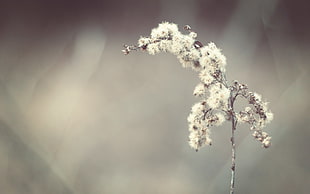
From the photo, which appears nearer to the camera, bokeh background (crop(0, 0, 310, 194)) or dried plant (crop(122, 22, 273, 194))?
dried plant (crop(122, 22, 273, 194))

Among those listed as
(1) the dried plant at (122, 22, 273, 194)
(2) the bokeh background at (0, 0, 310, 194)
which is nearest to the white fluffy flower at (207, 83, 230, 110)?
(1) the dried plant at (122, 22, 273, 194)

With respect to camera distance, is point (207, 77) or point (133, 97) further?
point (133, 97)

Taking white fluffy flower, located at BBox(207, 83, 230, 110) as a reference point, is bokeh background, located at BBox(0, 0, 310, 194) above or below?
above

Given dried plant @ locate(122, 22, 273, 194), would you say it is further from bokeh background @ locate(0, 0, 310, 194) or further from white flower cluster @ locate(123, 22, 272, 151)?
bokeh background @ locate(0, 0, 310, 194)

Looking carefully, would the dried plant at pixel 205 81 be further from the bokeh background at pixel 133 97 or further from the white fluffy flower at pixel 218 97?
the bokeh background at pixel 133 97

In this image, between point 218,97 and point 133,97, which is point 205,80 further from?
point 133,97

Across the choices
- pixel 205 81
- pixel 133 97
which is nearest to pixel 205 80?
pixel 205 81

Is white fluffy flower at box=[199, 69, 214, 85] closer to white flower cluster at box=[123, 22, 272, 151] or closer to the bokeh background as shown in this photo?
white flower cluster at box=[123, 22, 272, 151]

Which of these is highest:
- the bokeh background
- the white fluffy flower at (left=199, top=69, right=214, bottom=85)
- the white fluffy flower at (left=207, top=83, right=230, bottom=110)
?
the bokeh background

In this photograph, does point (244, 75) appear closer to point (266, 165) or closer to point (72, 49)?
point (266, 165)
